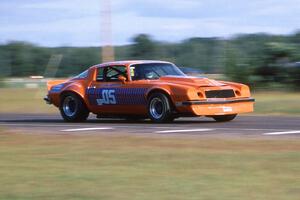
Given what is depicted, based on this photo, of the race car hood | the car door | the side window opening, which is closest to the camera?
the race car hood

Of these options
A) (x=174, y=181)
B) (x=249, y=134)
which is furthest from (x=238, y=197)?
(x=249, y=134)

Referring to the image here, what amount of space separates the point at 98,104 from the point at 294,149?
8.17 metres

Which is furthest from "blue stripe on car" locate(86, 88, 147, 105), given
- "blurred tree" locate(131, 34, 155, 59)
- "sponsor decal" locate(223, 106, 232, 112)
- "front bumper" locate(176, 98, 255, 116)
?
"blurred tree" locate(131, 34, 155, 59)

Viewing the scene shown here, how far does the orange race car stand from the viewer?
17359mm

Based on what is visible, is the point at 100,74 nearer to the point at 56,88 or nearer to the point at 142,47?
the point at 56,88

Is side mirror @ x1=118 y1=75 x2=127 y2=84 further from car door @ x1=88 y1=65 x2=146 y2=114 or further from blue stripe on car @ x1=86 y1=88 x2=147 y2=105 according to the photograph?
blue stripe on car @ x1=86 y1=88 x2=147 y2=105

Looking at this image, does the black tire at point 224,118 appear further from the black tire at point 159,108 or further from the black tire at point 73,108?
the black tire at point 73,108

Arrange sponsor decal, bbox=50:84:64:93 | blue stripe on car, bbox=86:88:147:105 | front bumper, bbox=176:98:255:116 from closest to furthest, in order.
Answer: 1. front bumper, bbox=176:98:255:116
2. blue stripe on car, bbox=86:88:147:105
3. sponsor decal, bbox=50:84:64:93

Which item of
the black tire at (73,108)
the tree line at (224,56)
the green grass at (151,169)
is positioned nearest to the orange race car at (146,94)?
the black tire at (73,108)

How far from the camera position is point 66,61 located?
50.2 m

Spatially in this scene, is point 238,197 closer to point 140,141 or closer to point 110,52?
point 140,141

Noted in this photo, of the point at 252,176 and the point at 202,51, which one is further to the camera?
the point at 202,51

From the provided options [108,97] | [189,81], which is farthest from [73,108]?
[189,81]

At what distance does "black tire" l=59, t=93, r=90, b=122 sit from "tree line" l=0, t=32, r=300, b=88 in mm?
19724
